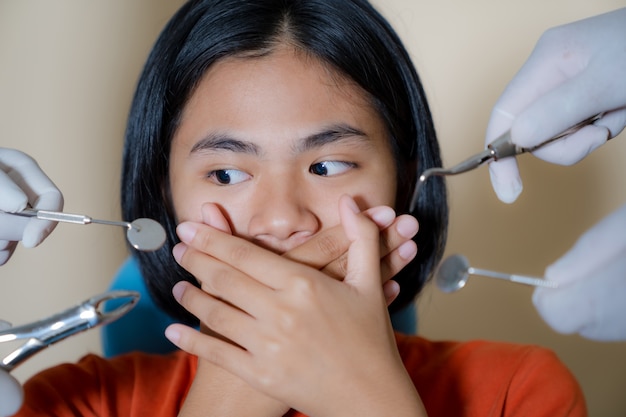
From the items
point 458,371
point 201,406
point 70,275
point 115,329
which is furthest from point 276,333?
point 70,275

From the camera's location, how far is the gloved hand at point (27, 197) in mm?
934

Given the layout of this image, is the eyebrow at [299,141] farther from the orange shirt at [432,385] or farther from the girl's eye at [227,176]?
the orange shirt at [432,385]

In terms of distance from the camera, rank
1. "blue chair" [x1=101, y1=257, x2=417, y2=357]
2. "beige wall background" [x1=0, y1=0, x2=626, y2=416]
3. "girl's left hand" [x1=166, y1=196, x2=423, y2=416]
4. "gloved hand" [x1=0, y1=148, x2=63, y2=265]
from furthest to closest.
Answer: "beige wall background" [x1=0, y1=0, x2=626, y2=416] < "blue chair" [x1=101, y1=257, x2=417, y2=357] < "gloved hand" [x1=0, y1=148, x2=63, y2=265] < "girl's left hand" [x1=166, y1=196, x2=423, y2=416]

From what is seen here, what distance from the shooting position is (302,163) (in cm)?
97

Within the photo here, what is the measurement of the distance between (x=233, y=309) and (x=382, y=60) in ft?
1.50

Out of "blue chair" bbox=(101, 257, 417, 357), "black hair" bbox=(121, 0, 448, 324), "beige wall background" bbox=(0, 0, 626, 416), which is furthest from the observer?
"beige wall background" bbox=(0, 0, 626, 416)

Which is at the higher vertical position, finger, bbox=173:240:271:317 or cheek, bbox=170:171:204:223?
cheek, bbox=170:171:204:223

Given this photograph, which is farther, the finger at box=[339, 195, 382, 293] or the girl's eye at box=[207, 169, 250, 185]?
the girl's eye at box=[207, 169, 250, 185]

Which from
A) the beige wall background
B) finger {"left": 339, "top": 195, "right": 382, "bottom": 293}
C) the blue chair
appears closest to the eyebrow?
finger {"left": 339, "top": 195, "right": 382, "bottom": 293}

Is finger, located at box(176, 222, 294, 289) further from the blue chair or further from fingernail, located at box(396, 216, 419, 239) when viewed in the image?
the blue chair

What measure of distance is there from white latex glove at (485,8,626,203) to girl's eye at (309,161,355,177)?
7.8 inches

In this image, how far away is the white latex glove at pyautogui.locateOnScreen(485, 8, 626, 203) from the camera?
0.87 metres

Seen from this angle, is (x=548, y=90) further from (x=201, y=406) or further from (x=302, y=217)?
(x=201, y=406)

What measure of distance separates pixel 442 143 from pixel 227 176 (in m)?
0.95
